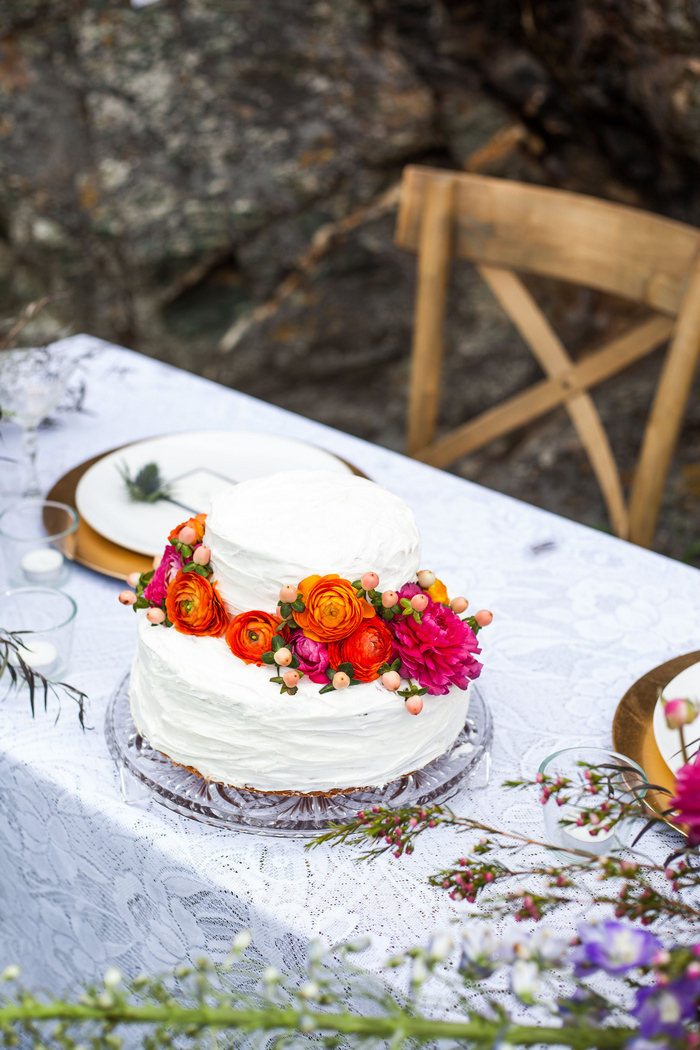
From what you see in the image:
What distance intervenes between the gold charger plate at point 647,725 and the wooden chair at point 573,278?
0.71 m

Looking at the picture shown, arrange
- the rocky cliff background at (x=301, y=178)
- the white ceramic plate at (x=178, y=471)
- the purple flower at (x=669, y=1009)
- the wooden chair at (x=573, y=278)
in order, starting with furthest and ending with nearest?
1. the rocky cliff background at (x=301, y=178)
2. the wooden chair at (x=573, y=278)
3. the white ceramic plate at (x=178, y=471)
4. the purple flower at (x=669, y=1009)

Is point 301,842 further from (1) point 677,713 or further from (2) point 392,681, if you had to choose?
(1) point 677,713

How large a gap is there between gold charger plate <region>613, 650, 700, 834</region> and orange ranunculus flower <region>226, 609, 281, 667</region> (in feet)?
1.18

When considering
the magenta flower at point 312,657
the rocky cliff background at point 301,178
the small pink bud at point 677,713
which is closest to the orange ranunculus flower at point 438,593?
the magenta flower at point 312,657

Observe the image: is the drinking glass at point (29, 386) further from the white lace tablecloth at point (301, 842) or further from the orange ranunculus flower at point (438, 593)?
the orange ranunculus flower at point (438, 593)

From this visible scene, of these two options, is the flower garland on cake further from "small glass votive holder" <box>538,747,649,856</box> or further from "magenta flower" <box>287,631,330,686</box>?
"small glass votive holder" <box>538,747,649,856</box>

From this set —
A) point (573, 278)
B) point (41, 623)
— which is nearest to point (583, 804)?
point (41, 623)

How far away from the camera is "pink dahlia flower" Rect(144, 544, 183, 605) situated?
0.87 meters

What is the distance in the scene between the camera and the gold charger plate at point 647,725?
2.83 ft

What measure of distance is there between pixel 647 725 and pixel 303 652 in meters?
0.39

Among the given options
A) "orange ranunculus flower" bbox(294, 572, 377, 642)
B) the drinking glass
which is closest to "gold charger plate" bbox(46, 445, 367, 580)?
the drinking glass

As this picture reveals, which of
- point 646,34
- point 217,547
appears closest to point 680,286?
point 646,34

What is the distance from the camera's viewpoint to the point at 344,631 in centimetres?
77

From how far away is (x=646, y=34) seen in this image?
211 centimetres
